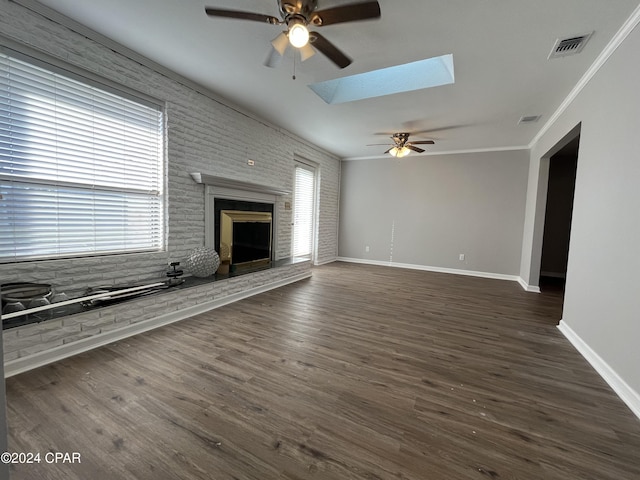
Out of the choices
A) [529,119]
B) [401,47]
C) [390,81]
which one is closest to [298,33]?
[401,47]

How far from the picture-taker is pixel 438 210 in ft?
20.4

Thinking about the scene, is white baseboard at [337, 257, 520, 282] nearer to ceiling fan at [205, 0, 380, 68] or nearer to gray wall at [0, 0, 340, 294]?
gray wall at [0, 0, 340, 294]

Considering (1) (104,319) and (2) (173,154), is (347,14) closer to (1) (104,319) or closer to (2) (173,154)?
(2) (173,154)

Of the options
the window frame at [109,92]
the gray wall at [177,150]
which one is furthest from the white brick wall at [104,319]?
the window frame at [109,92]

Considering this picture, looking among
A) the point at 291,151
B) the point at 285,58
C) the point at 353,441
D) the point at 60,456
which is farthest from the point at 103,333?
the point at 291,151

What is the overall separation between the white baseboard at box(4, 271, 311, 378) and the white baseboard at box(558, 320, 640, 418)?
367cm

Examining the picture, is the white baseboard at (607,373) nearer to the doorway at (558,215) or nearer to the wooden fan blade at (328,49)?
Answer: the wooden fan blade at (328,49)

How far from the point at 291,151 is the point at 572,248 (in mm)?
4448

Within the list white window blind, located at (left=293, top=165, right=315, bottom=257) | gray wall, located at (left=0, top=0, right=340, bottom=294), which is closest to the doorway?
white window blind, located at (left=293, top=165, right=315, bottom=257)

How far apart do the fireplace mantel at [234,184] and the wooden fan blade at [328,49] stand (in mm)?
2006

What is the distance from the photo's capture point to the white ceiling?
2.08m

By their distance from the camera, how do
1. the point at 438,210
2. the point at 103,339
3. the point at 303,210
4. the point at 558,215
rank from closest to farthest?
the point at 103,339 → the point at 558,215 → the point at 303,210 → the point at 438,210

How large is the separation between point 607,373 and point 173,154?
14.9ft

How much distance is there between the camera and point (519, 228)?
552 centimetres
